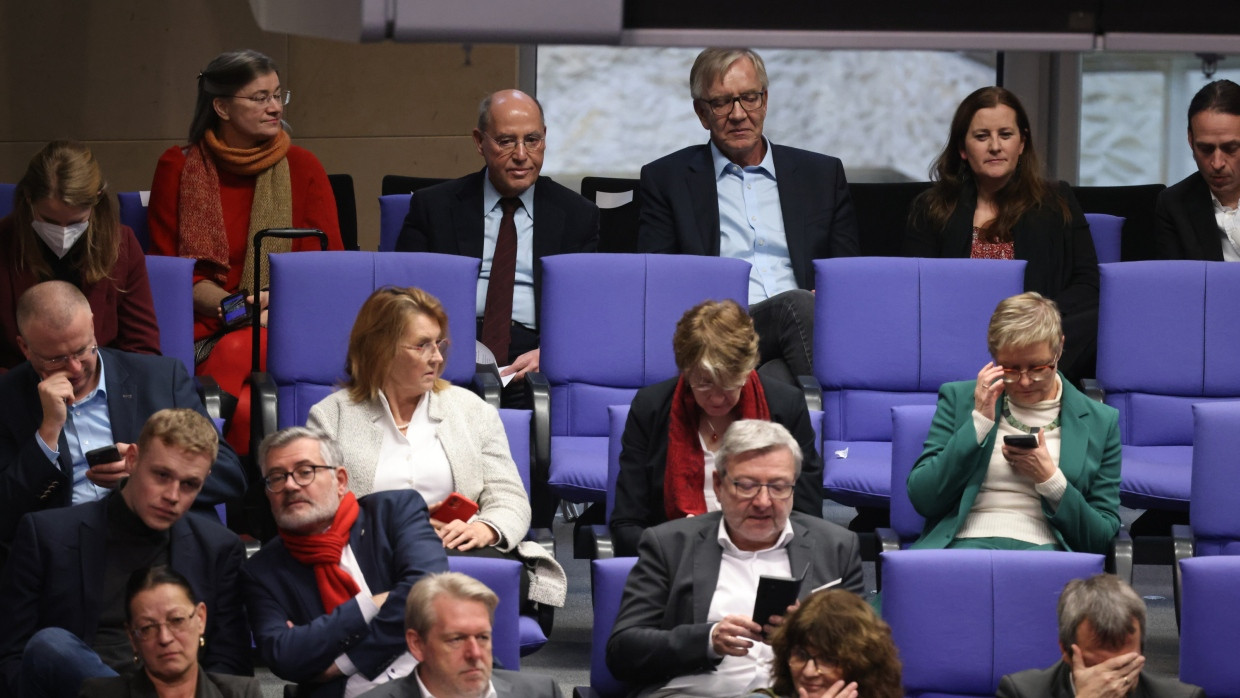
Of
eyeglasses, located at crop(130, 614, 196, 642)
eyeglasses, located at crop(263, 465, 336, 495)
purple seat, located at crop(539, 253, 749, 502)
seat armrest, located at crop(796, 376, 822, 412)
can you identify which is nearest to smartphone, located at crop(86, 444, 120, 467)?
eyeglasses, located at crop(263, 465, 336, 495)

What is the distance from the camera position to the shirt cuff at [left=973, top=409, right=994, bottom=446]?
3.48 m

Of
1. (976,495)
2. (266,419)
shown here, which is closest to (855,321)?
(976,495)

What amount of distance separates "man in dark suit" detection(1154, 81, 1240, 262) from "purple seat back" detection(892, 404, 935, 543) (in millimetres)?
1430

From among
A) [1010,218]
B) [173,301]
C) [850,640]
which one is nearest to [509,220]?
[173,301]

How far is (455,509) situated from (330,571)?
444mm

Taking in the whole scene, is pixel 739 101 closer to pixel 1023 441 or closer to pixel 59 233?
pixel 1023 441

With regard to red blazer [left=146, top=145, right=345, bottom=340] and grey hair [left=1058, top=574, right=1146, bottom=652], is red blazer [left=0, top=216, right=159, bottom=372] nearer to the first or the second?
red blazer [left=146, top=145, right=345, bottom=340]

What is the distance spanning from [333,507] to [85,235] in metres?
1.21

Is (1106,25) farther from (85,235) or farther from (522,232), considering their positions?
(522,232)

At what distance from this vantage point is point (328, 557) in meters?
3.20

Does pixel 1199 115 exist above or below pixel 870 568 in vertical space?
above

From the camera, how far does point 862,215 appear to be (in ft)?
19.9

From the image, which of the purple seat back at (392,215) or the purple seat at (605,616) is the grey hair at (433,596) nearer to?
the purple seat at (605,616)

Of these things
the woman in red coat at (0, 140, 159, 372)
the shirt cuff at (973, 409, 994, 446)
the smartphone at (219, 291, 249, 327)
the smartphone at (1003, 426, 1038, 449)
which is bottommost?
the smartphone at (1003, 426, 1038, 449)
